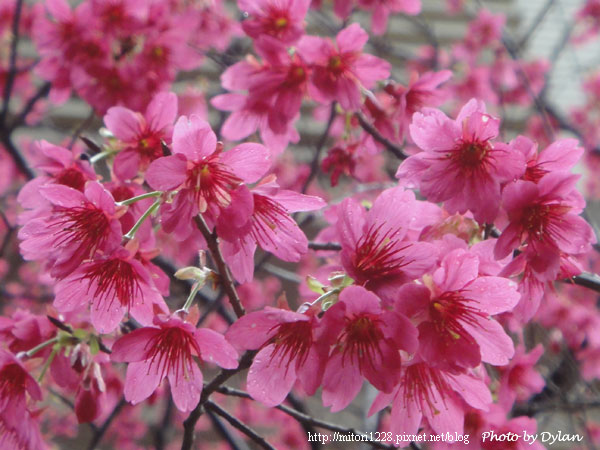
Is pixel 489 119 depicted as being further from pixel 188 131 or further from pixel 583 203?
pixel 188 131

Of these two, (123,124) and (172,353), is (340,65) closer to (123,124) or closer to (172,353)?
(123,124)

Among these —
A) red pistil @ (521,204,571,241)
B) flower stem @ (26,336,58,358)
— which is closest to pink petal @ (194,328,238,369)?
flower stem @ (26,336,58,358)

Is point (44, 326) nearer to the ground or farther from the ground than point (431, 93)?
nearer to the ground

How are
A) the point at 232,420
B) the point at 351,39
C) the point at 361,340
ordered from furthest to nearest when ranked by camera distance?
the point at 351,39 → the point at 232,420 → the point at 361,340

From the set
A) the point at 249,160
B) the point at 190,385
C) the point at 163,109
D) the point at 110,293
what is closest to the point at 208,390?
the point at 190,385

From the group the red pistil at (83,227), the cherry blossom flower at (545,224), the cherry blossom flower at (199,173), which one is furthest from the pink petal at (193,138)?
the cherry blossom flower at (545,224)

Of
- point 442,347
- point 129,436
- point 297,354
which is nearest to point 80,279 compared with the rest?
point 297,354
